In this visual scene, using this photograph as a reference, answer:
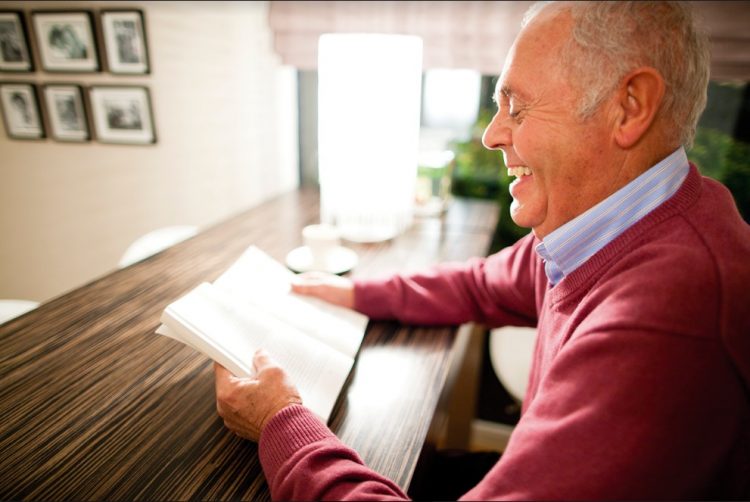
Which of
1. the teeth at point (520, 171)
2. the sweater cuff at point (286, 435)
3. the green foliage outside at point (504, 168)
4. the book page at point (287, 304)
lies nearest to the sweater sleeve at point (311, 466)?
the sweater cuff at point (286, 435)

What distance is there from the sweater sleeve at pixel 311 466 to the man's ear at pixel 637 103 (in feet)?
1.72

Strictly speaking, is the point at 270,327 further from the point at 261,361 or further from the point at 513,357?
the point at 513,357

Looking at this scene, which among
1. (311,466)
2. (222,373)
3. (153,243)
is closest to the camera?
(311,466)

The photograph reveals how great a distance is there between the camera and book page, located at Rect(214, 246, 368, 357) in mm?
790

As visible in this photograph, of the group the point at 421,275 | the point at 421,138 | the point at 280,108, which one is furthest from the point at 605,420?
the point at 280,108

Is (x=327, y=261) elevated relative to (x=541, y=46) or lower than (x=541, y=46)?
lower

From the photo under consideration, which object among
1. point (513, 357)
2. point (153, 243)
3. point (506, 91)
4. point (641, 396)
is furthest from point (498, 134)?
point (153, 243)

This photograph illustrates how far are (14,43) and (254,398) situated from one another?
171 cm

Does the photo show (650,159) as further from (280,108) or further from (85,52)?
(85,52)

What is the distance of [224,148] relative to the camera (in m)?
1.86

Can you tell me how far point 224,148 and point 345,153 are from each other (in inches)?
34.6

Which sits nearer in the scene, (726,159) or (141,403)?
(141,403)

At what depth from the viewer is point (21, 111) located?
60.6 inches

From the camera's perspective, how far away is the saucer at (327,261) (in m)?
1.05
